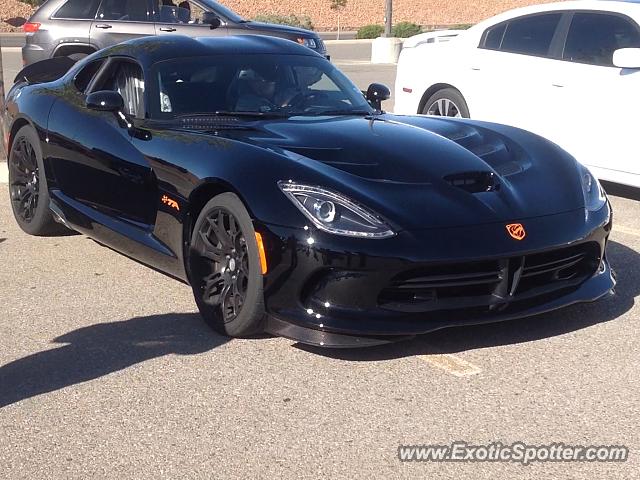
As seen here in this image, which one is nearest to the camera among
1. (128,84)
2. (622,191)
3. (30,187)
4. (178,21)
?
(128,84)

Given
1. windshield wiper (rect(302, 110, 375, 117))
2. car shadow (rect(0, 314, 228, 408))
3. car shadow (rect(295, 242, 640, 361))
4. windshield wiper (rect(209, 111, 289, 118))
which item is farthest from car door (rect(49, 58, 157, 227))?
car shadow (rect(295, 242, 640, 361))

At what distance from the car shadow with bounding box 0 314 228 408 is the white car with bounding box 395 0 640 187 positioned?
3847mm

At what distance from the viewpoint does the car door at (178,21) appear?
1353 cm

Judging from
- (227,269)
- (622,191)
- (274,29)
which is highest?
(227,269)

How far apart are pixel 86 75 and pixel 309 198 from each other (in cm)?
262

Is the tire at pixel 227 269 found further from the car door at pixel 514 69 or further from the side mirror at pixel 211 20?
the side mirror at pixel 211 20

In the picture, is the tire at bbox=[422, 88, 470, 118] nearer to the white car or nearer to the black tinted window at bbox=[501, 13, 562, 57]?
the white car

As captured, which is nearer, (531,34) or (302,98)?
(302,98)

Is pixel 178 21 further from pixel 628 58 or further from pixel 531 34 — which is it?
pixel 628 58

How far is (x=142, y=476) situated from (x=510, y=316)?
6.17ft

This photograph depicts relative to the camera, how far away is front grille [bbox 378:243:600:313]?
4.55 meters

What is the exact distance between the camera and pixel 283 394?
14.1 feet

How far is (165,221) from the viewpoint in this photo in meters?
5.39

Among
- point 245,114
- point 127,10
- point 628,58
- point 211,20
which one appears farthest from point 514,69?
point 127,10
